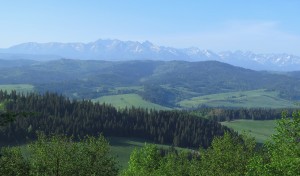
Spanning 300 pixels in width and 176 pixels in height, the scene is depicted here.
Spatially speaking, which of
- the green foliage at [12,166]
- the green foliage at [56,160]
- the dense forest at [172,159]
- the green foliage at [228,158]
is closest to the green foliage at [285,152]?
the dense forest at [172,159]

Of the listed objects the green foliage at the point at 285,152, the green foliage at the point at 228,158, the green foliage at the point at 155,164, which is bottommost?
the green foliage at the point at 155,164

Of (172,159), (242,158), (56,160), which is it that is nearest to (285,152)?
(242,158)

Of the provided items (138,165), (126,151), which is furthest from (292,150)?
(126,151)

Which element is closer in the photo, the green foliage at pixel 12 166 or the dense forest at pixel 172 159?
the dense forest at pixel 172 159

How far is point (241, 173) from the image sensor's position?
5478 centimetres

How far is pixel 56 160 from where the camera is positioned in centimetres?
4744

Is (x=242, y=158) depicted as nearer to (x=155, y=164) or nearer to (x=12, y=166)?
(x=155, y=164)

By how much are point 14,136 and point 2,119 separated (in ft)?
561

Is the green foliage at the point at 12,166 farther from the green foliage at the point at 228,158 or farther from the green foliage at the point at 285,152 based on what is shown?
the green foliage at the point at 228,158

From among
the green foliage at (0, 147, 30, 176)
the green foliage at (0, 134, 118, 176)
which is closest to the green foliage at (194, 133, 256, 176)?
the green foliage at (0, 134, 118, 176)

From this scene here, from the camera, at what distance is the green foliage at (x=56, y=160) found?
44688 mm

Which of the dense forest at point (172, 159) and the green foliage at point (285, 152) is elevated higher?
the green foliage at point (285, 152)

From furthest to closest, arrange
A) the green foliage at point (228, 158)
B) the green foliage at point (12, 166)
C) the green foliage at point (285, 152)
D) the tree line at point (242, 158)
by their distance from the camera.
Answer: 1. the green foliage at point (228, 158)
2. the green foliage at point (12, 166)
3. the tree line at point (242, 158)
4. the green foliage at point (285, 152)

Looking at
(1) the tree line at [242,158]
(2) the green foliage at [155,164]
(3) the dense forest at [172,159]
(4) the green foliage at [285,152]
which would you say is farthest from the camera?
(2) the green foliage at [155,164]
